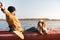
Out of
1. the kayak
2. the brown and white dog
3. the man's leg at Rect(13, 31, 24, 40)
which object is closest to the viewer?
the man's leg at Rect(13, 31, 24, 40)

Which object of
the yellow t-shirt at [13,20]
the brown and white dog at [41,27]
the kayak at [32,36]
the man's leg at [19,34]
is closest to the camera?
the yellow t-shirt at [13,20]

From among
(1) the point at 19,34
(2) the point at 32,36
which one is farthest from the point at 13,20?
(2) the point at 32,36

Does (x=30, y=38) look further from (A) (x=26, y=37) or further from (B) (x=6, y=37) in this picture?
(B) (x=6, y=37)

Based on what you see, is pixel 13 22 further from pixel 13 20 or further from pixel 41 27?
pixel 41 27

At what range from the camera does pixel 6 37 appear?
6.17 m

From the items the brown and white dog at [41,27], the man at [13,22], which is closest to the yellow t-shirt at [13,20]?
the man at [13,22]

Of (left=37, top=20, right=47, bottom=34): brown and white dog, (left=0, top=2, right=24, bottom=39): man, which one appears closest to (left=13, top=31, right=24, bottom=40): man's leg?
(left=0, top=2, right=24, bottom=39): man

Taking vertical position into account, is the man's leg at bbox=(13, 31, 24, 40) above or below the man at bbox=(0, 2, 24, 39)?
below

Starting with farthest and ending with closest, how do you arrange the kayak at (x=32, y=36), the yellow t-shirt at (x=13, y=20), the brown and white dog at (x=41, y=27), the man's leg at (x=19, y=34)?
the brown and white dog at (x=41, y=27), the kayak at (x=32, y=36), the man's leg at (x=19, y=34), the yellow t-shirt at (x=13, y=20)

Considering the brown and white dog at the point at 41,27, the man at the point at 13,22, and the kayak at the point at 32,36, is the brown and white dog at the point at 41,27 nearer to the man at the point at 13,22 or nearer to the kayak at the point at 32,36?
the kayak at the point at 32,36

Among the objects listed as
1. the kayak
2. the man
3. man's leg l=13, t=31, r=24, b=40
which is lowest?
the kayak

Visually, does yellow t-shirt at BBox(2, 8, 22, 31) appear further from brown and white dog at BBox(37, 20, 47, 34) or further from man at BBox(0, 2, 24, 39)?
brown and white dog at BBox(37, 20, 47, 34)

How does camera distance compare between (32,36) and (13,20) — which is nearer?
(13,20)

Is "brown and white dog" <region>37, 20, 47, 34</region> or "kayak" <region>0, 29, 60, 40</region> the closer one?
"kayak" <region>0, 29, 60, 40</region>
